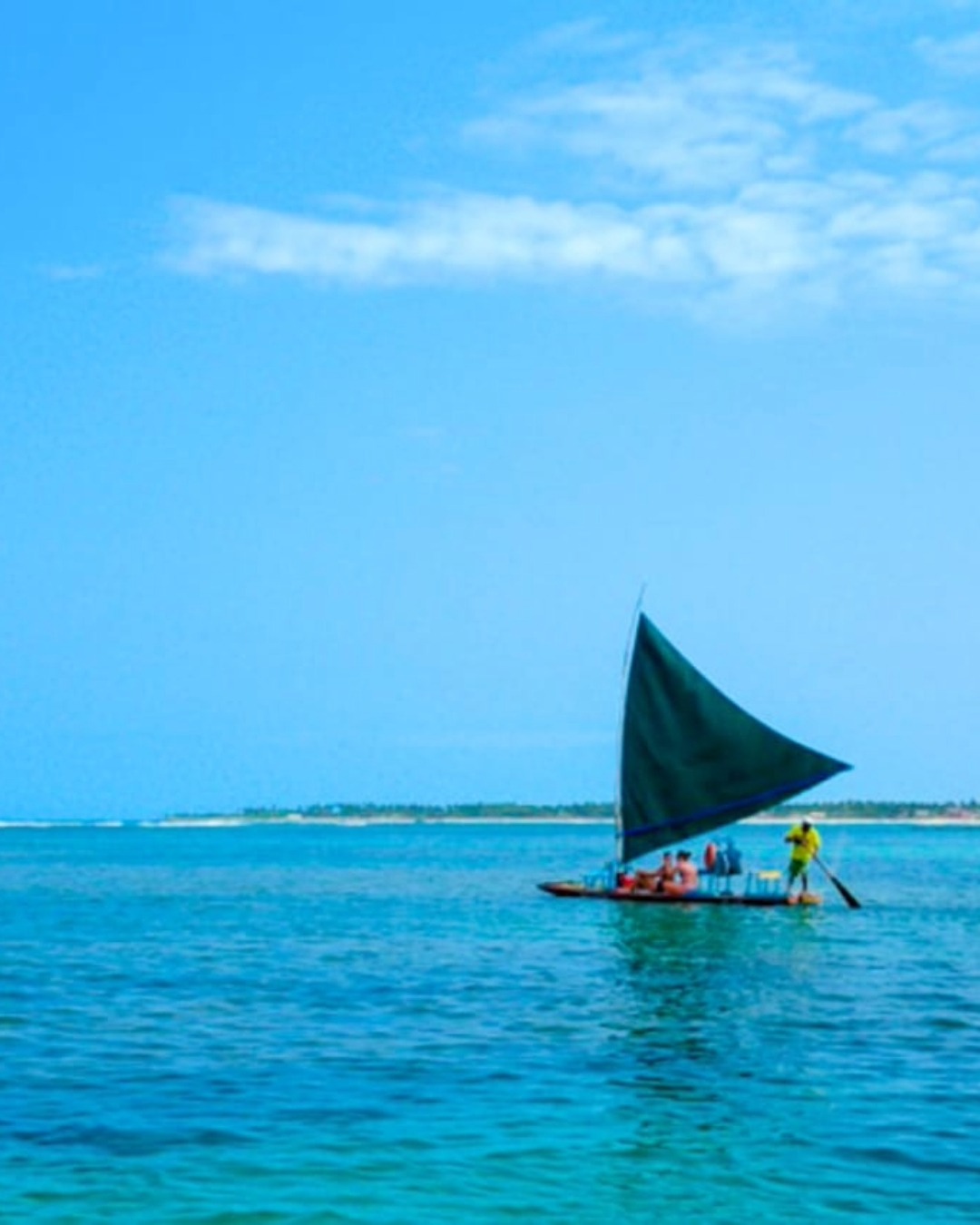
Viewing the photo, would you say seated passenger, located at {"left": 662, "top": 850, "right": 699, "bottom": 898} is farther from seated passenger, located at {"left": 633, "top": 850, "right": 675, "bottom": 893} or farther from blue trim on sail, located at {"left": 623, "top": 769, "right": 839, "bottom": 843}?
blue trim on sail, located at {"left": 623, "top": 769, "right": 839, "bottom": 843}

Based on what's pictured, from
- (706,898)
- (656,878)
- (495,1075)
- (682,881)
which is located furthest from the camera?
(656,878)

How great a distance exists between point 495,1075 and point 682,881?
2694 cm

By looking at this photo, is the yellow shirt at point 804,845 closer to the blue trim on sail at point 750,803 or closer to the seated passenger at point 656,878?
the blue trim on sail at point 750,803

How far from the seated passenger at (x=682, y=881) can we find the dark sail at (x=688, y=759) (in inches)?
31.6

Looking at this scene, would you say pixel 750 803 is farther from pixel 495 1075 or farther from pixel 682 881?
pixel 495 1075

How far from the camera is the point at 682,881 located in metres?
46.1

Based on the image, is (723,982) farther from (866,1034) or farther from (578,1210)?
(578,1210)

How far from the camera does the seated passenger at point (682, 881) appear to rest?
151 feet

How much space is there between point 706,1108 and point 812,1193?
3.46 m

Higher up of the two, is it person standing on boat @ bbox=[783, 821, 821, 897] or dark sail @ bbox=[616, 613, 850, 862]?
dark sail @ bbox=[616, 613, 850, 862]

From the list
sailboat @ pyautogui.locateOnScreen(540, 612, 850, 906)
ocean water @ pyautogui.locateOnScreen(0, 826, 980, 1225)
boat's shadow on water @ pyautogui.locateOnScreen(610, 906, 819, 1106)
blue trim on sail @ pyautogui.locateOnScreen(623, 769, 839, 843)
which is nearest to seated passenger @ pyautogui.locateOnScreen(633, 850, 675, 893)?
sailboat @ pyautogui.locateOnScreen(540, 612, 850, 906)

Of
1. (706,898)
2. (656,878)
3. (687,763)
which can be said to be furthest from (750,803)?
(656,878)

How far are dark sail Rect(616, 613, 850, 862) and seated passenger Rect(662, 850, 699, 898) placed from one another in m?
0.80

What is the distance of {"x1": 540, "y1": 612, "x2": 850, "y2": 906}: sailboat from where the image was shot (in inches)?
1784
